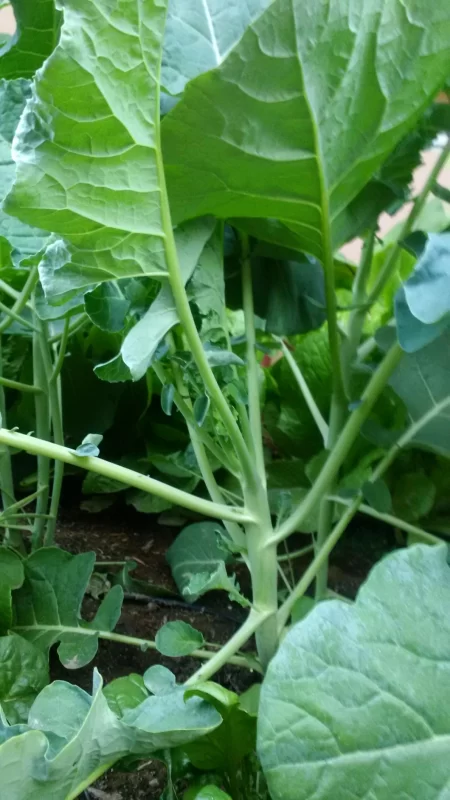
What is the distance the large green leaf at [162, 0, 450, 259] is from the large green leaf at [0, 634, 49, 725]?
28 cm

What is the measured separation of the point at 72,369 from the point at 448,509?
1.33 feet

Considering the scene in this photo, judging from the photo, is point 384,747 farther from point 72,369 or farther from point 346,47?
point 72,369

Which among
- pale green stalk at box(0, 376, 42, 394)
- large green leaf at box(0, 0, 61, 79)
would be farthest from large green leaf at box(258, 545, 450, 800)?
large green leaf at box(0, 0, 61, 79)

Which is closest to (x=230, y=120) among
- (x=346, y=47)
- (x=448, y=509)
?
(x=346, y=47)

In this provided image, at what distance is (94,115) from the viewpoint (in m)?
0.29

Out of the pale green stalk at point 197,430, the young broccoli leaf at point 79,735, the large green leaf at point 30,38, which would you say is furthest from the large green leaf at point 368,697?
the large green leaf at point 30,38

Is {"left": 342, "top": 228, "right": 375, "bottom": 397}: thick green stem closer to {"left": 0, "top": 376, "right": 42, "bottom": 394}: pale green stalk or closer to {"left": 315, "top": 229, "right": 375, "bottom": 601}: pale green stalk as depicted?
{"left": 315, "top": 229, "right": 375, "bottom": 601}: pale green stalk

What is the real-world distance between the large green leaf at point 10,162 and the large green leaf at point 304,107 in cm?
11

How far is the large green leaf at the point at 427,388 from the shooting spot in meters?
0.41

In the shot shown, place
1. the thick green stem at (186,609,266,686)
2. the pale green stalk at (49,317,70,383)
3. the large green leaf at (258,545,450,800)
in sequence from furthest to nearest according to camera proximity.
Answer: the pale green stalk at (49,317,70,383), the thick green stem at (186,609,266,686), the large green leaf at (258,545,450,800)

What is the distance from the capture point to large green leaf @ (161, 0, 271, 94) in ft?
1.13

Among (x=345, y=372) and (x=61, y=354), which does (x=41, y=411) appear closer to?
(x=61, y=354)

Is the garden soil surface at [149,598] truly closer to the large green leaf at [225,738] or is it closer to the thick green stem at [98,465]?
the large green leaf at [225,738]

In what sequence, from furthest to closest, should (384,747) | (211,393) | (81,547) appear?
(81,547) → (211,393) → (384,747)
